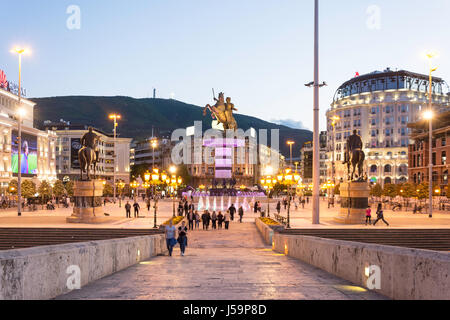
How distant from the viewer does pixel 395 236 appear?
81.4 feet

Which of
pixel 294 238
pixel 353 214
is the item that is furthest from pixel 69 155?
pixel 294 238

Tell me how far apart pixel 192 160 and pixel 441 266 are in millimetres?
149460

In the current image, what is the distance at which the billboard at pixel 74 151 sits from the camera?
436 feet

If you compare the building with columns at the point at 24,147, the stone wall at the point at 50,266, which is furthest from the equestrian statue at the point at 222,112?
the stone wall at the point at 50,266

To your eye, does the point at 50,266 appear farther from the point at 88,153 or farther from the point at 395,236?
the point at 88,153

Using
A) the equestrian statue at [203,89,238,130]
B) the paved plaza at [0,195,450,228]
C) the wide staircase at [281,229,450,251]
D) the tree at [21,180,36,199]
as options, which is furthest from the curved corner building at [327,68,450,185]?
the wide staircase at [281,229,450,251]

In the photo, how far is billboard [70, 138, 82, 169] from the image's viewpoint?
5226 inches

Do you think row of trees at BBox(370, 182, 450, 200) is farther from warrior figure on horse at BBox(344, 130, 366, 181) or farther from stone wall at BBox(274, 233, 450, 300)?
stone wall at BBox(274, 233, 450, 300)

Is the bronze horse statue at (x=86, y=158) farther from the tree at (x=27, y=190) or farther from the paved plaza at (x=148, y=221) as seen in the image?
the tree at (x=27, y=190)

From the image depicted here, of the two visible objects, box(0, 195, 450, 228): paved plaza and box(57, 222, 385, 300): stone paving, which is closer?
box(57, 222, 385, 300): stone paving

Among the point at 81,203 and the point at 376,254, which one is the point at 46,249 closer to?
the point at 376,254

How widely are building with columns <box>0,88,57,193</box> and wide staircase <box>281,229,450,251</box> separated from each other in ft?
214

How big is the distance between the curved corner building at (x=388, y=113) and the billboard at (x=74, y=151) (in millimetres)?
80051

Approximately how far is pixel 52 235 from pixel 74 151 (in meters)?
116
